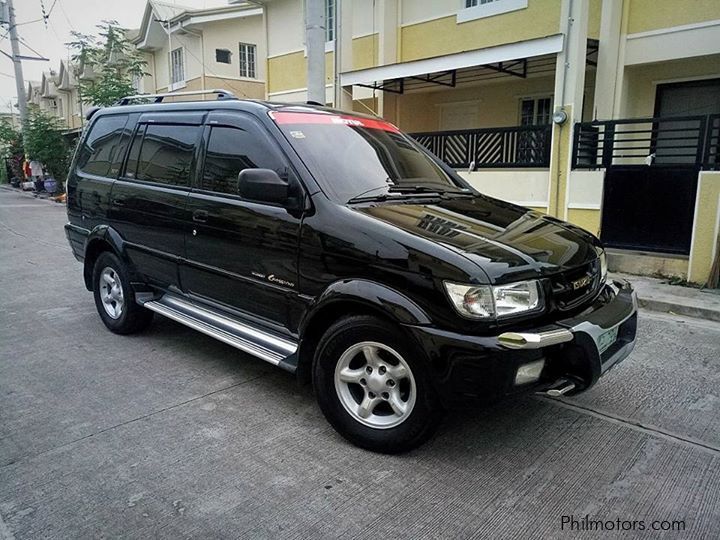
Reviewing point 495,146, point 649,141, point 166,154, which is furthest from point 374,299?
point 495,146

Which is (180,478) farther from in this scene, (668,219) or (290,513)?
(668,219)

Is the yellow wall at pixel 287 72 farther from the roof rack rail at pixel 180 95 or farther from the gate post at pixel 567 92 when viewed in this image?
the roof rack rail at pixel 180 95

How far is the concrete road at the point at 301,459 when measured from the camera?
2.57 metres

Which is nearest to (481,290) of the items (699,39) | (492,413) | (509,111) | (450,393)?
(450,393)

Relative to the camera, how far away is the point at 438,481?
288 cm

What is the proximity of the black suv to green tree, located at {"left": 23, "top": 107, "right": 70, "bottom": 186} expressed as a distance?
22.0 m

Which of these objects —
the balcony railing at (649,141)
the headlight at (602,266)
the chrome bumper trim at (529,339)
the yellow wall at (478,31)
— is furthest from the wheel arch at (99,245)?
the yellow wall at (478,31)

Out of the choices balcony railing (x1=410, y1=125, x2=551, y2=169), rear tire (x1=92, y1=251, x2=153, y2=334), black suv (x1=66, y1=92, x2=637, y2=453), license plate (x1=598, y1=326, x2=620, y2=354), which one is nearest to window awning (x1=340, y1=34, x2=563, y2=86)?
balcony railing (x1=410, y1=125, x2=551, y2=169)

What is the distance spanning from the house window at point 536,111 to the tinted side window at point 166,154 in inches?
369

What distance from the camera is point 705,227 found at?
6.88 m

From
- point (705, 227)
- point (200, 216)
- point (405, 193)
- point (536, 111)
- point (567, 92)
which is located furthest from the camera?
point (536, 111)

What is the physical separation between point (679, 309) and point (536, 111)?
23.8 feet

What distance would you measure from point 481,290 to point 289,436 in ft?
5.02

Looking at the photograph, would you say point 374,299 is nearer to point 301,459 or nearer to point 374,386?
point 374,386
